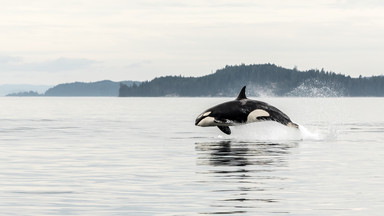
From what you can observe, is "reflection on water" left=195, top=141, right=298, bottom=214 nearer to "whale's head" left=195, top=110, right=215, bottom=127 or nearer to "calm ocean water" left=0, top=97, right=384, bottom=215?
"calm ocean water" left=0, top=97, right=384, bottom=215

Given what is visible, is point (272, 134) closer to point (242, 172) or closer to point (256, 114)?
point (256, 114)

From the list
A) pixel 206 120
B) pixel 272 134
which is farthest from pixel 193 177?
pixel 272 134

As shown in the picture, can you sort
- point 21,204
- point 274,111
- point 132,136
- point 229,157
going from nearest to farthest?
point 21,204 → point 229,157 → point 274,111 → point 132,136

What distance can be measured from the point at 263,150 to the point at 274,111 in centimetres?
642

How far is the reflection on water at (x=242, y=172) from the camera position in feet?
66.9

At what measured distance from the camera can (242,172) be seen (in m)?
27.3

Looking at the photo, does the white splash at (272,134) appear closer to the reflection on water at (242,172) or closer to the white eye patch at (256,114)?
the white eye patch at (256,114)

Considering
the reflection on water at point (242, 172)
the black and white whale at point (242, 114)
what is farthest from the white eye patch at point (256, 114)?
the reflection on water at point (242, 172)

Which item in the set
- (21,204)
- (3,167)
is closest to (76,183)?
(21,204)

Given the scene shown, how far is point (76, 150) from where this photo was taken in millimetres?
37562

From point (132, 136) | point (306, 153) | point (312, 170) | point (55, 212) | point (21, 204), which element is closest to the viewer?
point (55, 212)

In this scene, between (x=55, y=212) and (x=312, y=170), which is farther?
(x=312, y=170)

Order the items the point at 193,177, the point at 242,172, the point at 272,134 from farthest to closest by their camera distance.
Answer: the point at 272,134, the point at 242,172, the point at 193,177

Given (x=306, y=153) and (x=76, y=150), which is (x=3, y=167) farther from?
(x=306, y=153)
